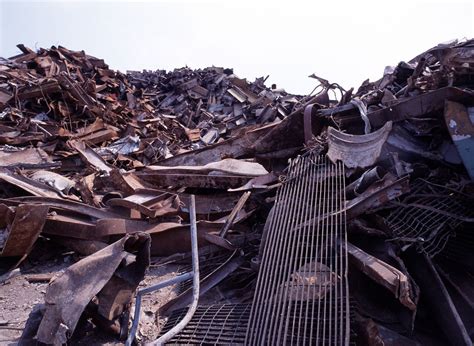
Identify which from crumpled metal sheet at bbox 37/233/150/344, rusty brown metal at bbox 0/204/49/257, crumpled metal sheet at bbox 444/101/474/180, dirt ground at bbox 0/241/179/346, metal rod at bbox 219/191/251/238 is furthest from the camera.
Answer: metal rod at bbox 219/191/251/238

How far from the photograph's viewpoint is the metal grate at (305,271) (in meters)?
1.97

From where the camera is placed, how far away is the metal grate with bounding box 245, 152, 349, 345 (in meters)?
1.97

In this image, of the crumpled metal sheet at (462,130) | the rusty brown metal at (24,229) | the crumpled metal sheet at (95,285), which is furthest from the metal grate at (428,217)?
the rusty brown metal at (24,229)

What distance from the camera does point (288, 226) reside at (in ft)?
9.09

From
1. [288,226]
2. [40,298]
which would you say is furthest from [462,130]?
[40,298]

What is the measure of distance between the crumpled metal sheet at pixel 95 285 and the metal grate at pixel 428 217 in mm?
1692

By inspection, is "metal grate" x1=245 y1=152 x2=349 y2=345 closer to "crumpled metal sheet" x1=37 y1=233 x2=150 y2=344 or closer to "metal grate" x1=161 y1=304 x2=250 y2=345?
"metal grate" x1=161 y1=304 x2=250 y2=345

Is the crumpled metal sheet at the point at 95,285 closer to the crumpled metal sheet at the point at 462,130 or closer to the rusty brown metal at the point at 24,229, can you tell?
the rusty brown metal at the point at 24,229

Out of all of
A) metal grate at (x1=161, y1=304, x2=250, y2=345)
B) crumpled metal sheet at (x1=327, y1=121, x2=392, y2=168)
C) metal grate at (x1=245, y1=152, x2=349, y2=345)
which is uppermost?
crumpled metal sheet at (x1=327, y1=121, x2=392, y2=168)

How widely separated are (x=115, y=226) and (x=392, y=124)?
2739mm

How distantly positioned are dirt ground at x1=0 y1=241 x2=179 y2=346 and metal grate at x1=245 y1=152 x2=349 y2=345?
0.78 meters

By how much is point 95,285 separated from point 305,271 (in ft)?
4.05

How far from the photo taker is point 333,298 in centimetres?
210

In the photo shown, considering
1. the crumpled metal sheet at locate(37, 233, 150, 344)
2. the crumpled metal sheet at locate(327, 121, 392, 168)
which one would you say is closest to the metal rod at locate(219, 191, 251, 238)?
the crumpled metal sheet at locate(327, 121, 392, 168)
